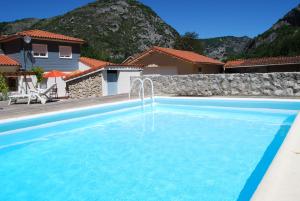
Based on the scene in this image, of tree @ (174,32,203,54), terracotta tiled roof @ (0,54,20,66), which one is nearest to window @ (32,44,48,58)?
terracotta tiled roof @ (0,54,20,66)

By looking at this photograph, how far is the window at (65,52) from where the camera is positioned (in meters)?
27.9

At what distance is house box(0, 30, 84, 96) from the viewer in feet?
81.0

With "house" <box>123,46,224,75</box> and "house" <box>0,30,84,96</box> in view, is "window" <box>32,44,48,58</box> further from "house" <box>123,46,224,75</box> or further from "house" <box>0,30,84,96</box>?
"house" <box>123,46,224,75</box>

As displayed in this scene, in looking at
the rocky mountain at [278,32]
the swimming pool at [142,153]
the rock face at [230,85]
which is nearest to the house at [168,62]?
the rock face at [230,85]

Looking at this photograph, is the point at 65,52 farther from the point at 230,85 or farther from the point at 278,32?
the point at 278,32

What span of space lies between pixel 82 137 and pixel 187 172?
4644 mm

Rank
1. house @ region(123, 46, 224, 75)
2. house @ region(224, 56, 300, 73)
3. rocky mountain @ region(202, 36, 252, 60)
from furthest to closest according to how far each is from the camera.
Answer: rocky mountain @ region(202, 36, 252, 60) < house @ region(123, 46, 224, 75) < house @ region(224, 56, 300, 73)

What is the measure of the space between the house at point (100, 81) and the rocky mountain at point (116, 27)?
134 feet

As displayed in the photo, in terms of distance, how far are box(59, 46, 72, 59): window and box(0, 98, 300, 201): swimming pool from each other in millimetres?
16254

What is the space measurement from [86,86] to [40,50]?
24.2 ft

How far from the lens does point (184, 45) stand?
60125mm

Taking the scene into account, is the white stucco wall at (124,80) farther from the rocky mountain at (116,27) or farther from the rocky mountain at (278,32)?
the rocky mountain at (116,27)

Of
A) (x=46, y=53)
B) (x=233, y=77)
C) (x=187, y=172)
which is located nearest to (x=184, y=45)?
(x=46, y=53)

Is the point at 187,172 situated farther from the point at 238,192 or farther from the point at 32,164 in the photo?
the point at 32,164
